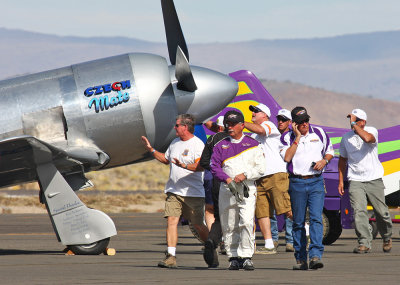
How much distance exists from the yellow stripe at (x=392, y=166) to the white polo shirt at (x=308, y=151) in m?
4.97

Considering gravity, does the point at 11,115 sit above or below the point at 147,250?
above

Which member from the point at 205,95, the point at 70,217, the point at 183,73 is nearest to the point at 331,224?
the point at 205,95

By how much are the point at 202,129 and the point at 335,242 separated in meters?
3.13

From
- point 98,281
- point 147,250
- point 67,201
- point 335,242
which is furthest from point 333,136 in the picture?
point 98,281

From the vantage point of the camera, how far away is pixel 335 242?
56.5ft

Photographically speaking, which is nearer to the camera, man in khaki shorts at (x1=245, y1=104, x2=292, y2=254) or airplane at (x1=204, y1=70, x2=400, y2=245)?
man in khaki shorts at (x1=245, y1=104, x2=292, y2=254)

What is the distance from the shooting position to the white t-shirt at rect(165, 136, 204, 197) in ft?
40.7

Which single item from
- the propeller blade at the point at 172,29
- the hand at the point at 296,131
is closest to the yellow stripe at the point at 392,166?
the propeller blade at the point at 172,29

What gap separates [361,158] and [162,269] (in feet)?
14.5

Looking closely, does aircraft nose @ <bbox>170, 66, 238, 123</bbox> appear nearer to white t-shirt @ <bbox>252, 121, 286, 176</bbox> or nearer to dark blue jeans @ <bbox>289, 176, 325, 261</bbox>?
white t-shirt @ <bbox>252, 121, 286, 176</bbox>

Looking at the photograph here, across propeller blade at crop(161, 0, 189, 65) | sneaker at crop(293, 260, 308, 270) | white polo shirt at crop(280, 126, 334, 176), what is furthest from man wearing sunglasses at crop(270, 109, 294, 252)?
sneaker at crop(293, 260, 308, 270)

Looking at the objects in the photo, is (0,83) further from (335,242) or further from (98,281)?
(335,242)

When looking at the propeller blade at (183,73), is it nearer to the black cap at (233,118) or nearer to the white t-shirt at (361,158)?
the white t-shirt at (361,158)

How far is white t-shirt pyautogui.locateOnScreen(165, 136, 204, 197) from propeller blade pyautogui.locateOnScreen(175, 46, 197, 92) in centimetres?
212
